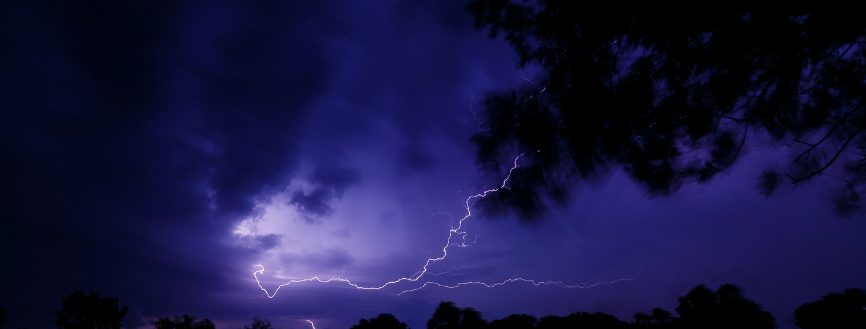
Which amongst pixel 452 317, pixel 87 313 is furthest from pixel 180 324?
pixel 452 317

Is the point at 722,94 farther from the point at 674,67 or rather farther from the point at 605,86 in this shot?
the point at 605,86

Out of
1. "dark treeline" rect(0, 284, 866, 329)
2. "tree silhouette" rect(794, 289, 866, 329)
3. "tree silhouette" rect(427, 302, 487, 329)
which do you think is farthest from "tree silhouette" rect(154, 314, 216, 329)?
"tree silhouette" rect(794, 289, 866, 329)

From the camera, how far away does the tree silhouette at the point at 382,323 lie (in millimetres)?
39406

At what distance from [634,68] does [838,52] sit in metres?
1.55

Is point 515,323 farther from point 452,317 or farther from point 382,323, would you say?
point 382,323

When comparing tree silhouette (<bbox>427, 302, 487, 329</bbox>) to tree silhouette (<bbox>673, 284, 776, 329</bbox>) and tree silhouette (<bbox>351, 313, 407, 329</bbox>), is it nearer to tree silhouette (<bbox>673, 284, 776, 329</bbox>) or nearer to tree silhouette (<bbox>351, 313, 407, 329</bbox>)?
tree silhouette (<bbox>351, 313, 407, 329</bbox>)

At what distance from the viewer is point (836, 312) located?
60.8ft

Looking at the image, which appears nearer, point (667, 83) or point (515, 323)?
point (667, 83)

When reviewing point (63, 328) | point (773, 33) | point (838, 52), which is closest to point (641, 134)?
point (773, 33)

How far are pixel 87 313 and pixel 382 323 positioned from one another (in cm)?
2616

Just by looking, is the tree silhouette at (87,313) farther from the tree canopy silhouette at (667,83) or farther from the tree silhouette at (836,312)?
the tree silhouette at (836,312)

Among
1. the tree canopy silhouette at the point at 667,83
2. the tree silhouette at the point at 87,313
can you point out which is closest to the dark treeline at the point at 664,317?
the tree silhouette at the point at 87,313

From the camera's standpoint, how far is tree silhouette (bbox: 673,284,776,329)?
2205 cm

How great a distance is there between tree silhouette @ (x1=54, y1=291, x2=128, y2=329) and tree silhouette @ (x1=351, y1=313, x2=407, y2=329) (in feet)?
70.3
